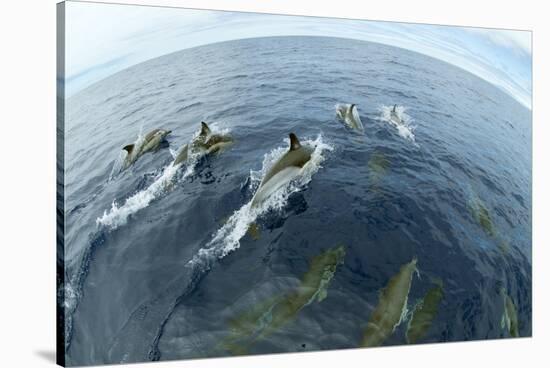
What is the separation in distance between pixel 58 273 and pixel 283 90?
4.23m

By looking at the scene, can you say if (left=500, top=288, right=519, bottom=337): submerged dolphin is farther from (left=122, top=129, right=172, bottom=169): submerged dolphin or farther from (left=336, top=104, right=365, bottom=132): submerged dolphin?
(left=122, top=129, right=172, bottom=169): submerged dolphin

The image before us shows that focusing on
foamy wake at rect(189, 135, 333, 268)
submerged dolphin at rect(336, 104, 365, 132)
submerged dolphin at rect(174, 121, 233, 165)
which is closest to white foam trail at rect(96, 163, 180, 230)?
submerged dolphin at rect(174, 121, 233, 165)

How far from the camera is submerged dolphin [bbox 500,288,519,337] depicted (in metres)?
11.8

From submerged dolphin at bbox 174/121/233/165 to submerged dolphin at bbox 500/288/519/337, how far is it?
214 inches

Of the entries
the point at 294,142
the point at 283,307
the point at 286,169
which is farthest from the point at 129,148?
the point at 283,307

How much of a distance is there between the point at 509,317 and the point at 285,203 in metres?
4.60

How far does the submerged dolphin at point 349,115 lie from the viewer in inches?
428

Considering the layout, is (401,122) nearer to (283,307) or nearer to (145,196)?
(283,307)

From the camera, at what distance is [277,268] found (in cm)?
1005

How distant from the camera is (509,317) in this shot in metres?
11.9

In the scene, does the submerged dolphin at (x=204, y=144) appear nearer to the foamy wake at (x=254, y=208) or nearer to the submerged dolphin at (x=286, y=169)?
the foamy wake at (x=254, y=208)

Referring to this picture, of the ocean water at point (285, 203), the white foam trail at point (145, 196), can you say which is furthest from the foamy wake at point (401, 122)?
the white foam trail at point (145, 196)

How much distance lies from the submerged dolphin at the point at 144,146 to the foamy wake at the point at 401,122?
3565 millimetres

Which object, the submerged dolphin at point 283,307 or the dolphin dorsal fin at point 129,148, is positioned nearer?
the dolphin dorsal fin at point 129,148
